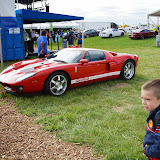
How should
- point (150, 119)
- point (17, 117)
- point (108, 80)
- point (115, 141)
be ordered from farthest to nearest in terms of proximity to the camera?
point (108, 80) → point (17, 117) → point (115, 141) → point (150, 119)

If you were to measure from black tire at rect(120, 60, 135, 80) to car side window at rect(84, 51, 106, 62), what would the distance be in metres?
0.89

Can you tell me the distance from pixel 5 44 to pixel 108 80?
7.33m

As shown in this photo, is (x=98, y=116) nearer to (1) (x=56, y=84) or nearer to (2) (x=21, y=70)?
(1) (x=56, y=84)

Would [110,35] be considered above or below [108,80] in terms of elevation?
above

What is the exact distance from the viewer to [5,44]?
38.1 ft

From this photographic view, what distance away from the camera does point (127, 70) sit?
6871mm

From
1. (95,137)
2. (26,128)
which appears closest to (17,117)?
(26,128)

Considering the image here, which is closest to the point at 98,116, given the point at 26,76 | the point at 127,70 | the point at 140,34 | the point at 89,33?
the point at 26,76

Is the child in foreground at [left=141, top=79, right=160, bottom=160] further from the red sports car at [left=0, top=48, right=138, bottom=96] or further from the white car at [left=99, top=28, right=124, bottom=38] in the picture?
the white car at [left=99, top=28, right=124, bottom=38]

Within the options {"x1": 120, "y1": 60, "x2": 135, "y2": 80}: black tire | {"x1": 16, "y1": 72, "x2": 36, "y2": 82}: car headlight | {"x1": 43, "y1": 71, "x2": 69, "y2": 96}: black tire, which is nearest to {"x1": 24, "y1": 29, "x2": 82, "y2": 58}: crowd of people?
{"x1": 120, "y1": 60, "x2": 135, "y2": 80}: black tire

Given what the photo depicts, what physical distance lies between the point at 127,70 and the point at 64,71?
2550mm

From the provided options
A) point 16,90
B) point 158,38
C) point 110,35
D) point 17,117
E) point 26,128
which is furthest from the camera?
point 110,35

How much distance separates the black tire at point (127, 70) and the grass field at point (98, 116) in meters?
0.50

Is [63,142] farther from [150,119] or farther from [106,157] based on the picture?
[150,119]
